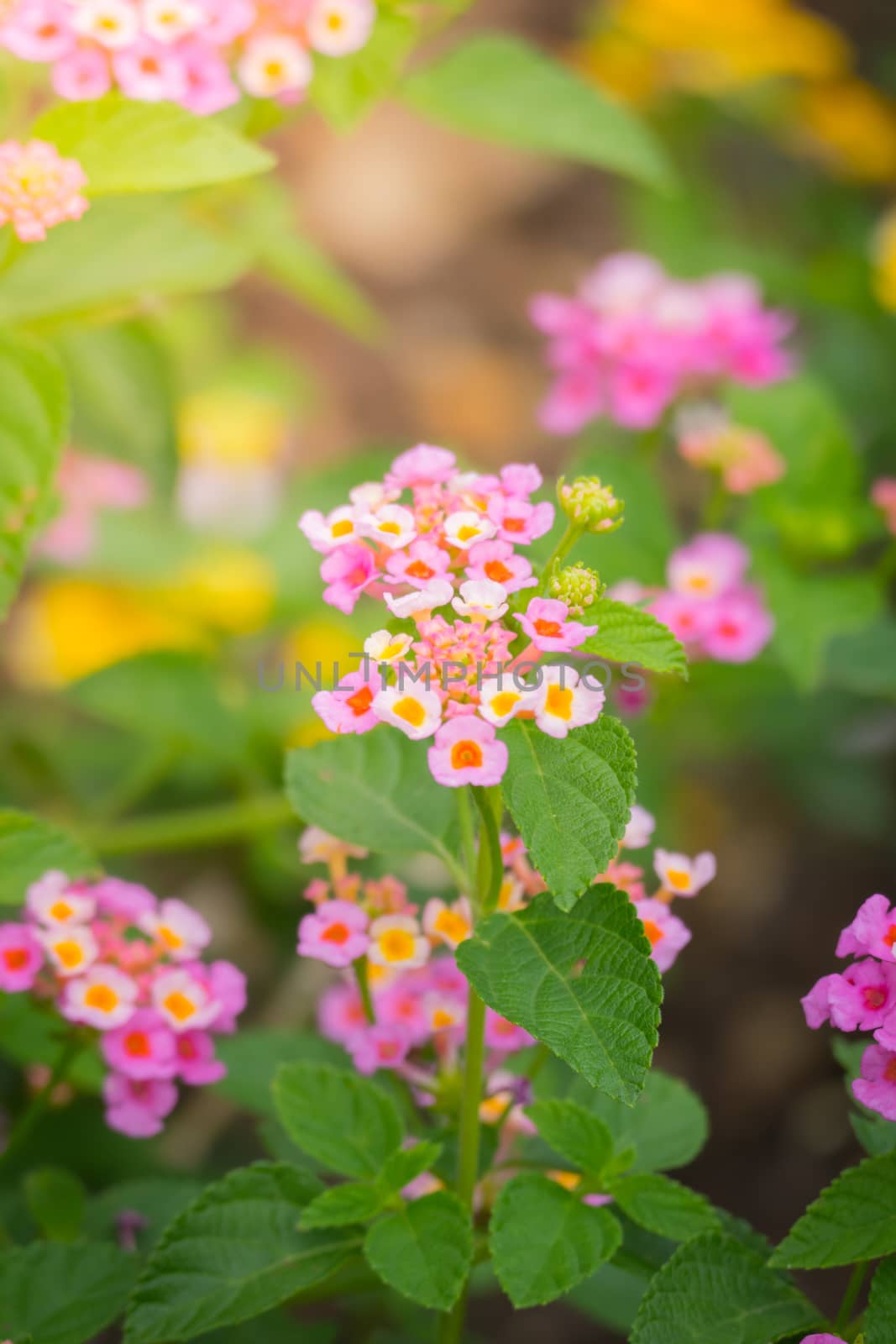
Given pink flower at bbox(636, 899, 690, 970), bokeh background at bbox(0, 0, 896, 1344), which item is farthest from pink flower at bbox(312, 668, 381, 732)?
bokeh background at bbox(0, 0, 896, 1344)

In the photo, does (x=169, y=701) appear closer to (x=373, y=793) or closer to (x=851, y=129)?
(x=373, y=793)

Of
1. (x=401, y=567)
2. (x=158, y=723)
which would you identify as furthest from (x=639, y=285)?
(x=401, y=567)

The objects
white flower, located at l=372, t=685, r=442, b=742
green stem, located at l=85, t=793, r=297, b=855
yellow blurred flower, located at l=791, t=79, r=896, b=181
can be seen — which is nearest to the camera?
white flower, located at l=372, t=685, r=442, b=742

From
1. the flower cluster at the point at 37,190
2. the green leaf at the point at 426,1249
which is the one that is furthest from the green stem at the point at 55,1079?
the flower cluster at the point at 37,190

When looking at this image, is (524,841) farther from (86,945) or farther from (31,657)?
(31,657)

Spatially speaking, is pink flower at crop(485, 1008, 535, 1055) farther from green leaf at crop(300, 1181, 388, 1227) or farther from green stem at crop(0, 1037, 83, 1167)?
green stem at crop(0, 1037, 83, 1167)

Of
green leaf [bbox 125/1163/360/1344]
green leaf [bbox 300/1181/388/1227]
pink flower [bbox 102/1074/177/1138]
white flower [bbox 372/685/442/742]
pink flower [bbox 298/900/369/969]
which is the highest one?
white flower [bbox 372/685/442/742]

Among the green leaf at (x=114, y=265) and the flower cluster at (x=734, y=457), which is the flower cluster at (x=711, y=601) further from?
the green leaf at (x=114, y=265)
